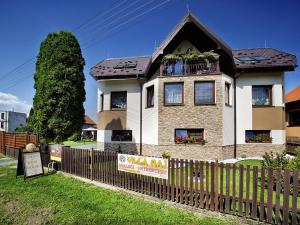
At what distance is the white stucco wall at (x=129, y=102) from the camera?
1678 cm

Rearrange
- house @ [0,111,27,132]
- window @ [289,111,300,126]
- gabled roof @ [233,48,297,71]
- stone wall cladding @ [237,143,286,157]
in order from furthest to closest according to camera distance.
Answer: house @ [0,111,27,132]
window @ [289,111,300,126]
stone wall cladding @ [237,143,286,157]
gabled roof @ [233,48,297,71]

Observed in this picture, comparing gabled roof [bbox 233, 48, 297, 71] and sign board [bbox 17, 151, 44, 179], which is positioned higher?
gabled roof [bbox 233, 48, 297, 71]

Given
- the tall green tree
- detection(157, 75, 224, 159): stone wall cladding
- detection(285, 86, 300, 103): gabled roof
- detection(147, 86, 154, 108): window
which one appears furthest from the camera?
detection(285, 86, 300, 103): gabled roof

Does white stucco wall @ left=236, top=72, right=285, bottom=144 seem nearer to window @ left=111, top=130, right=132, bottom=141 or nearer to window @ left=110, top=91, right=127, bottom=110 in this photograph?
window @ left=111, top=130, right=132, bottom=141

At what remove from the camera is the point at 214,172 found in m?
6.03

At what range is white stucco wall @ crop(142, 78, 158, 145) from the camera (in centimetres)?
1444

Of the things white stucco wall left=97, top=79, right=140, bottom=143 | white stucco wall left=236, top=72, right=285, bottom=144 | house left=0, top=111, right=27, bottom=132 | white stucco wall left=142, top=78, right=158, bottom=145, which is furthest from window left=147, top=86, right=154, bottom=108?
house left=0, top=111, right=27, bottom=132

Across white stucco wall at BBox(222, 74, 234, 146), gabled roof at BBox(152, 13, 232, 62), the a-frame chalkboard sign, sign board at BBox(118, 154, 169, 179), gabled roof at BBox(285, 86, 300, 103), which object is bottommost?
the a-frame chalkboard sign

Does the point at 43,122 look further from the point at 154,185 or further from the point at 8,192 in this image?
the point at 154,185

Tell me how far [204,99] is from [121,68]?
26.5 feet

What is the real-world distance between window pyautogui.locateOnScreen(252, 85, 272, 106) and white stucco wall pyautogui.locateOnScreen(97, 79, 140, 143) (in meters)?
8.84

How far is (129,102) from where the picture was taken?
56.1ft

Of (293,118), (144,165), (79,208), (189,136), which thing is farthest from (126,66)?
(293,118)

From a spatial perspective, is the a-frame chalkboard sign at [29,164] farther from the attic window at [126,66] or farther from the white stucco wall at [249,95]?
the white stucco wall at [249,95]
